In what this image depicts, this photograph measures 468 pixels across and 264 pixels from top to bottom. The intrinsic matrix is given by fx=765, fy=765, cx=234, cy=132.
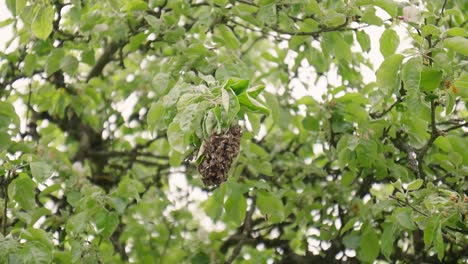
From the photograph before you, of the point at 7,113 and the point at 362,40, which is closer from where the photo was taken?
the point at 7,113

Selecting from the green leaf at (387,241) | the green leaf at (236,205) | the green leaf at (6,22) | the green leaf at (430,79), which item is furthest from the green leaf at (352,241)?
the green leaf at (6,22)

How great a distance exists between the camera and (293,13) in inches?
105

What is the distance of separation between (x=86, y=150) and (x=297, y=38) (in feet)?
5.10

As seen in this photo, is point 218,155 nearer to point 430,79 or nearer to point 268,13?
point 430,79

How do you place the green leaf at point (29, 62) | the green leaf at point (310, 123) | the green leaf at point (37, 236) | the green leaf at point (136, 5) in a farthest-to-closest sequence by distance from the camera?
1. the green leaf at point (29, 62)
2. the green leaf at point (310, 123)
3. the green leaf at point (136, 5)
4. the green leaf at point (37, 236)

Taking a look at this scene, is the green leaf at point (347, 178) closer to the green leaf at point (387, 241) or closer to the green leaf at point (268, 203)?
the green leaf at point (268, 203)

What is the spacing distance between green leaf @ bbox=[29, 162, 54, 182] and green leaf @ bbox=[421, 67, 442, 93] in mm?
1093

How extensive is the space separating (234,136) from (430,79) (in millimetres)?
609

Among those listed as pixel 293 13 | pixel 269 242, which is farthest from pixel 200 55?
pixel 269 242

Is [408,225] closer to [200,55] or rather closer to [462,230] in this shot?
[462,230]

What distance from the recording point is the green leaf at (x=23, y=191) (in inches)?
91.3

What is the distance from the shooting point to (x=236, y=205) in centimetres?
261

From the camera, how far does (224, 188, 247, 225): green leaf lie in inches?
102

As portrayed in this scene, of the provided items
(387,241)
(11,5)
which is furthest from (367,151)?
(11,5)
